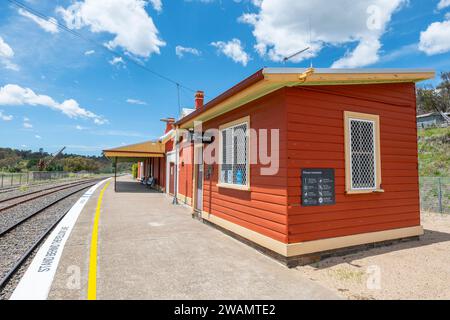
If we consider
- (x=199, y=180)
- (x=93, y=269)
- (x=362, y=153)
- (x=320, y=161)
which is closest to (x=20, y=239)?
(x=93, y=269)

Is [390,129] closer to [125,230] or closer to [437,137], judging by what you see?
[125,230]

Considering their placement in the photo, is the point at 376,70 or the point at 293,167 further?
the point at 376,70

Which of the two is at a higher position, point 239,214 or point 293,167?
point 293,167

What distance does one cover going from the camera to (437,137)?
22.5m

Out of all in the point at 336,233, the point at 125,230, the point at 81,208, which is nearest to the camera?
the point at 336,233

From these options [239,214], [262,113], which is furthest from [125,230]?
[262,113]

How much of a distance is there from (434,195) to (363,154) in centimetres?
759

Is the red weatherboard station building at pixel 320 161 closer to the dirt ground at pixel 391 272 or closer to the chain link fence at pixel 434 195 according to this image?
the dirt ground at pixel 391 272

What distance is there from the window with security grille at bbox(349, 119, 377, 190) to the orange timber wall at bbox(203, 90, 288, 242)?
1630 mm

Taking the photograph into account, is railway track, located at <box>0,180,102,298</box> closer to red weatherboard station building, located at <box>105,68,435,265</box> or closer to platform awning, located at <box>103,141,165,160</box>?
red weatherboard station building, located at <box>105,68,435,265</box>

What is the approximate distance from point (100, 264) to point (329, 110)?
4870mm

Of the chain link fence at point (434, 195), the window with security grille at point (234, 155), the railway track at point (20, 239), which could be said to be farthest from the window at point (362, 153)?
the chain link fence at point (434, 195)

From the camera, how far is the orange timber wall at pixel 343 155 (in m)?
4.59

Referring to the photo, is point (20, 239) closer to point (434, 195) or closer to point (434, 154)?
point (434, 195)
